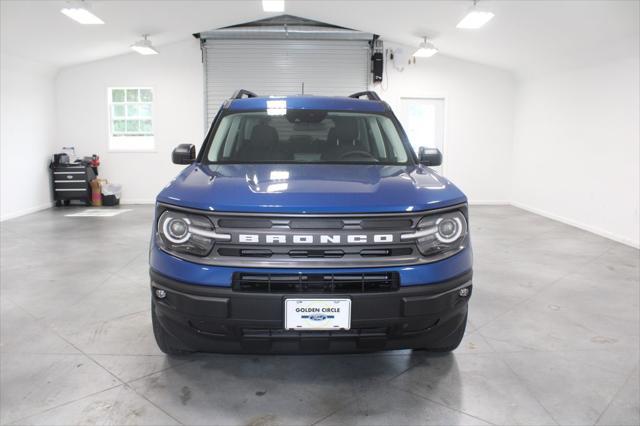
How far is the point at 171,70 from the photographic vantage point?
1016 cm

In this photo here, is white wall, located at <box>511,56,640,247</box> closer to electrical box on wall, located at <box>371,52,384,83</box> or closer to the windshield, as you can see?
electrical box on wall, located at <box>371,52,384,83</box>

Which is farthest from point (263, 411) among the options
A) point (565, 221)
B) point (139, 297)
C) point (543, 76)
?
point (543, 76)

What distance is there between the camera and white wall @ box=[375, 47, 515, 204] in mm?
10297

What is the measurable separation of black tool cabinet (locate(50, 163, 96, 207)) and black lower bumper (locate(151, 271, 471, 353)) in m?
8.59

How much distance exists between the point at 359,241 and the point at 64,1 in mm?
6036

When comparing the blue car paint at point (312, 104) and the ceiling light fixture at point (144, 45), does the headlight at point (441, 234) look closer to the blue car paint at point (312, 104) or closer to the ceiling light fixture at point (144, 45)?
the blue car paint at point (312, 104)

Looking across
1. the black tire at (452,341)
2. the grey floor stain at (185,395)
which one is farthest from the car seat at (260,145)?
the black tire at (452,341)

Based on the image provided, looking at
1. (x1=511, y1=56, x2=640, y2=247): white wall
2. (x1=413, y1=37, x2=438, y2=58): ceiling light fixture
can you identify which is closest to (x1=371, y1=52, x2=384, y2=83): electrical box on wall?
(x1=413, y1=37, x2=438, y2=58): ceiling light fixture

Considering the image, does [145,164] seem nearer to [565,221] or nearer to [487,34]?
[487,34]

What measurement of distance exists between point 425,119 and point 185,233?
921 cm

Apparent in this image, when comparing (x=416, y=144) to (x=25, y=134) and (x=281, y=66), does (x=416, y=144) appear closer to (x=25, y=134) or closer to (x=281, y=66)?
(x=281, y=66)

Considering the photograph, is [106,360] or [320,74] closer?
[106,360]

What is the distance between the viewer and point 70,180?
9.66 metres

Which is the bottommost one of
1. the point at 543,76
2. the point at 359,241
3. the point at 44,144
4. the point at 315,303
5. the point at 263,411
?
the point at 263,411
